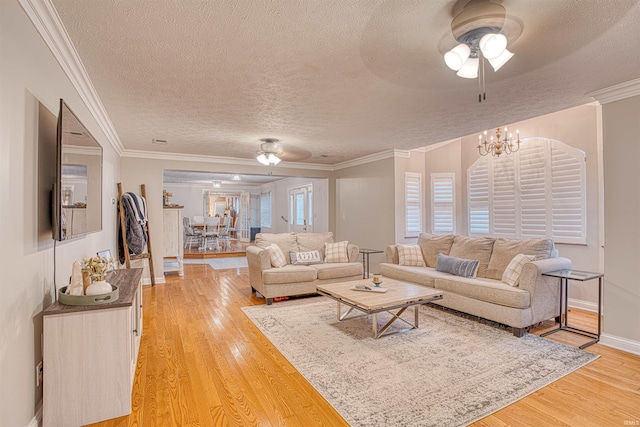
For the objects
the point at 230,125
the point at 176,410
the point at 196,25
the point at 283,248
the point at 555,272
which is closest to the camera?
the point at 196,25

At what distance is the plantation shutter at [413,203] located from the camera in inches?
232

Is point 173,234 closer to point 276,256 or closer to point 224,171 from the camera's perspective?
point 224,171

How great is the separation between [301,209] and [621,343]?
24.2 ft

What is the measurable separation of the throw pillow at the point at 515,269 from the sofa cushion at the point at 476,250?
1.65 feet

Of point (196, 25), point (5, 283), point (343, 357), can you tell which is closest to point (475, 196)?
point (343, 357)

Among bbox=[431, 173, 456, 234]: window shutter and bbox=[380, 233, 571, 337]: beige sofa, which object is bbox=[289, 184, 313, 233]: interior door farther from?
bbox=[380, 233, 571, 337]: beige sofa

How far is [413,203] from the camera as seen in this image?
5973mm

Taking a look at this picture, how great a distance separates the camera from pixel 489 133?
5.16m

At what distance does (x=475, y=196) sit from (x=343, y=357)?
3919mm

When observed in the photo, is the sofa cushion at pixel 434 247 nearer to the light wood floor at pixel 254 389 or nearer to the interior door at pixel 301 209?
the light wood floor at pixel 254 389

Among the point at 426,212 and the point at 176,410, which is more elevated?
the point at 426,212

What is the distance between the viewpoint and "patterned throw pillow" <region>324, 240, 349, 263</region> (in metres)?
5.11

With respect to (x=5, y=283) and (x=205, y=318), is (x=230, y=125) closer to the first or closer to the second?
(x=205, y=318)

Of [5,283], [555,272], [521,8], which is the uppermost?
[521,8]
